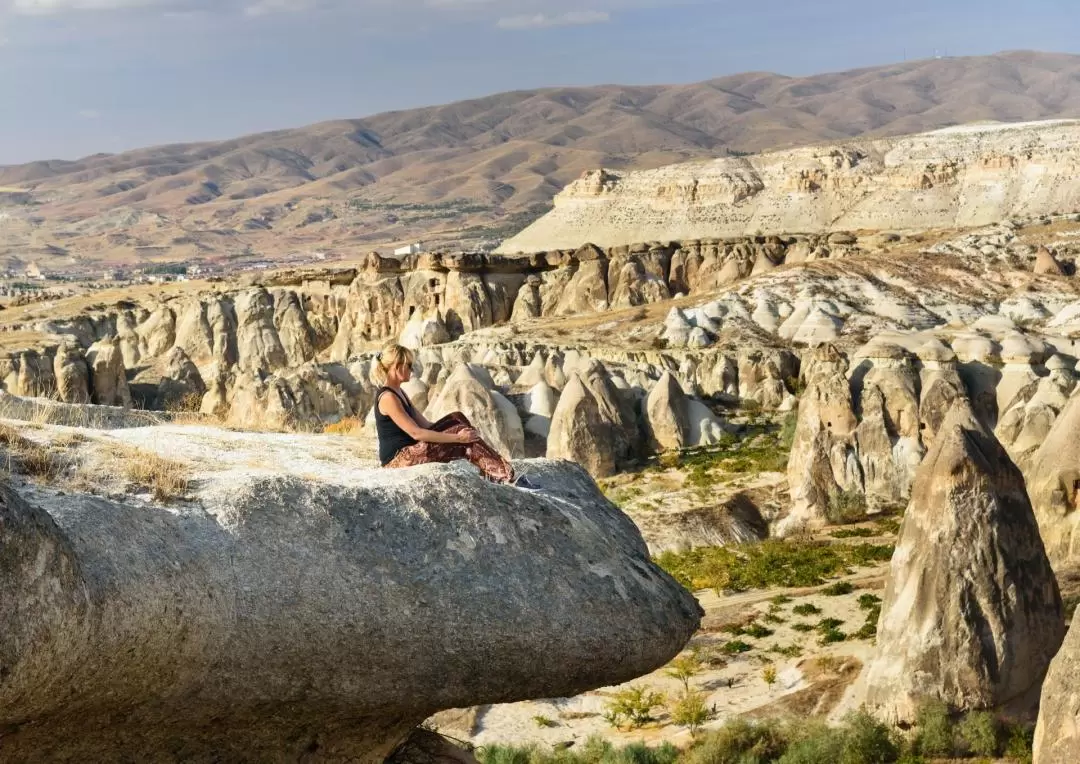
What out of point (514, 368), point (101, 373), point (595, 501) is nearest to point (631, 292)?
point (514, 368)

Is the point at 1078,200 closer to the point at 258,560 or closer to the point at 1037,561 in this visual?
the point at 1037,561

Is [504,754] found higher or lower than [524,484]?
lower

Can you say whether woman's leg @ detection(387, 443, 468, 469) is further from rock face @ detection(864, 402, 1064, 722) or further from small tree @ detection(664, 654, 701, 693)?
small tree @ detection(664, 654, 701, 693)

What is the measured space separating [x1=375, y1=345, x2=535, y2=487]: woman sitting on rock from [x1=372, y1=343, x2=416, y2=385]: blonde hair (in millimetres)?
242

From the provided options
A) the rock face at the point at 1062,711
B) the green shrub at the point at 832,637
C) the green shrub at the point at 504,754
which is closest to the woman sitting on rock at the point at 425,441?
the rock face at the point at 1062,711

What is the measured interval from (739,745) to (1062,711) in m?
6.51

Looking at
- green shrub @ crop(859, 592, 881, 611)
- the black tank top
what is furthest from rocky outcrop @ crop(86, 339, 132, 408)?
the black tank top

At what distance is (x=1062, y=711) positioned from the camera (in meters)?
9.58

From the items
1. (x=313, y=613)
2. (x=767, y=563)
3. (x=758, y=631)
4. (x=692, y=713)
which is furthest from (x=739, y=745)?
(x=313, y=613)

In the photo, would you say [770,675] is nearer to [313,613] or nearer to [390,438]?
[390,438]

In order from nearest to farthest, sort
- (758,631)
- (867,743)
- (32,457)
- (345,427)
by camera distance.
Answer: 1. (32,457)
2. (867,743)
3. (758,631)
4. (345,427)

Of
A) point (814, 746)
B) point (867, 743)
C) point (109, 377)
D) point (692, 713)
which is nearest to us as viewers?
point (867, 743)

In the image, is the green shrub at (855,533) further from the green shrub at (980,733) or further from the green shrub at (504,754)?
the green shrub at (504,754)

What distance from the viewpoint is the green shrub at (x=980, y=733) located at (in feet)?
47.6
